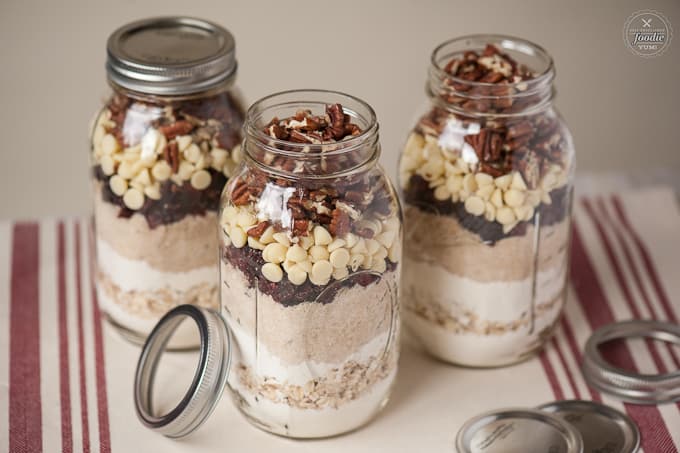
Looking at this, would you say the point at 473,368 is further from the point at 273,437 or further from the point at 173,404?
the point at 173,404

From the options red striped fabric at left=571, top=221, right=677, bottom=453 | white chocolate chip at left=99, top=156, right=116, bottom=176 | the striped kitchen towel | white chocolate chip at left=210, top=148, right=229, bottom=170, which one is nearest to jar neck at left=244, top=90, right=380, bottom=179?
white chocolate chip at left=210, top=148, right=229, bottom=170

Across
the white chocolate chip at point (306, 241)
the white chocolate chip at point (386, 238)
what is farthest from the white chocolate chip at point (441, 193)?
the white chocolate chip at point (306, 241)

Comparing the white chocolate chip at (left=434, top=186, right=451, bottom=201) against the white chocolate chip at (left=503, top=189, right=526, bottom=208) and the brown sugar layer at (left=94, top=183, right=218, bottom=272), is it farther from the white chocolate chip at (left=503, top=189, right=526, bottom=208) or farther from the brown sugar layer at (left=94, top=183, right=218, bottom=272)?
the brown sugar layer at (left=94, top=183, right=218, bottom=272)

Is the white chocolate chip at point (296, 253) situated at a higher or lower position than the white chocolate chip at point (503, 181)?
lower

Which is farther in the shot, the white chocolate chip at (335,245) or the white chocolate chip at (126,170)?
the white chocolate chip at (126,170)

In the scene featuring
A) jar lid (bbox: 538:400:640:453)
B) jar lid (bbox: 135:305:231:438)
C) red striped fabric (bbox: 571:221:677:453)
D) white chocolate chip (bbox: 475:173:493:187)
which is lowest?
red striped fabric (bbox: 571:221:677:453)

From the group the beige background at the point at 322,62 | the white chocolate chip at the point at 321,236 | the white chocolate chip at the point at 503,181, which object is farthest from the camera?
the beige background at the point at 322,62

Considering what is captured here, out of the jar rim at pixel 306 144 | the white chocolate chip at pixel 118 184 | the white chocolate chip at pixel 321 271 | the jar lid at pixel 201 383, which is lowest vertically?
the jar lid at pixel 201 383

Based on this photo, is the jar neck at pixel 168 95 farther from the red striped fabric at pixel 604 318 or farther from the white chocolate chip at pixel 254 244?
the red striped fabric at pixel 604 318

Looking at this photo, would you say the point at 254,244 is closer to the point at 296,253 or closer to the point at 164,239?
the point at 296,253
